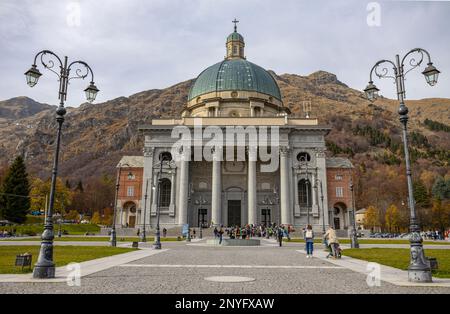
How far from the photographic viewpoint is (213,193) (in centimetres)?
5172

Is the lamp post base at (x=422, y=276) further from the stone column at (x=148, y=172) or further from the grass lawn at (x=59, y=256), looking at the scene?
the stone column at (x=148, y=172)

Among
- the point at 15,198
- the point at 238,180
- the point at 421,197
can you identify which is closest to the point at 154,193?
the point at 238,180

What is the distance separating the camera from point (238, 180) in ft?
186

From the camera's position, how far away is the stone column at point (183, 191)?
5112cm

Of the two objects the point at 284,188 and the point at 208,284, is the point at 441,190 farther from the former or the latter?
the point at 208,284

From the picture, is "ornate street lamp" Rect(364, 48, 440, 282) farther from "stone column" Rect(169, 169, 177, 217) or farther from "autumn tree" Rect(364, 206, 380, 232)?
"autumn tree" Rect(364, 206, 380, 232)

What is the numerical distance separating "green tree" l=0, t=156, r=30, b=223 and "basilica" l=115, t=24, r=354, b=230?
59.5 ft

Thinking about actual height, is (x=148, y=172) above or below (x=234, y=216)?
above

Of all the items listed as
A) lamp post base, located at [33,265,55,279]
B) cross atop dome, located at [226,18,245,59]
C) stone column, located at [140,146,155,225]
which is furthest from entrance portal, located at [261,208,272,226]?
lamp post base, located at [33,265,55,279]

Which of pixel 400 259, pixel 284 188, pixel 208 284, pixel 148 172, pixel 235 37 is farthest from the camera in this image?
pixel 235 37

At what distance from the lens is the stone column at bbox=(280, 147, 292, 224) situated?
166 ft

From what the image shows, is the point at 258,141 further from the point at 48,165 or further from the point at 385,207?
the point at 48,165

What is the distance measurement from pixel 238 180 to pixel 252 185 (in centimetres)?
560
